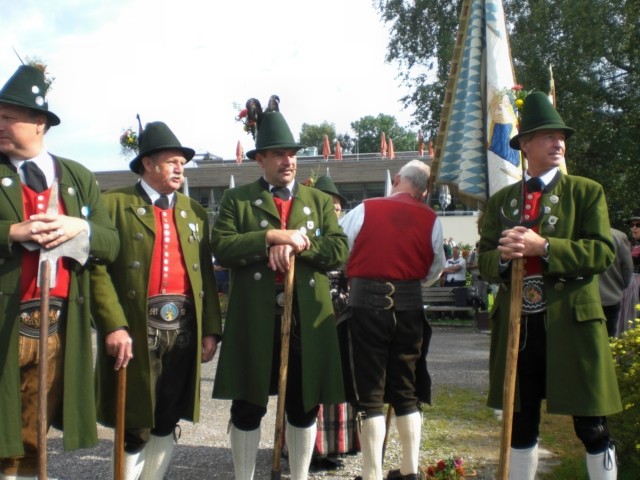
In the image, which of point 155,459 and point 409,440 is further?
point 409,440

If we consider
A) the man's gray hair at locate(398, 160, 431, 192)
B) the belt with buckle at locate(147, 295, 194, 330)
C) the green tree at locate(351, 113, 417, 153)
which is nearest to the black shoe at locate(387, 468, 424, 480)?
the belt with buckle at locate(147, 295, 194, 330)

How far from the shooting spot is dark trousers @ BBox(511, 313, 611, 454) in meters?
3.93

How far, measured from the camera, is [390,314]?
187 inches

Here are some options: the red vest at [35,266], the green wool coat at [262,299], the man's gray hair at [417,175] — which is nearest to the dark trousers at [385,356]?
the green wool coat at [262,299]

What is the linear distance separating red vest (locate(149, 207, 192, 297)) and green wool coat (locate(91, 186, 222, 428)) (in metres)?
0.03

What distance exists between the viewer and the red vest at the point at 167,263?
13.7 ft

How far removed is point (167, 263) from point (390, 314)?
4.79 ft

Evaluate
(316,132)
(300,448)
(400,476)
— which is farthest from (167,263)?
(316,132)

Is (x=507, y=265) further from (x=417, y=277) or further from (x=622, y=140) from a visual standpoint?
(x=622, y=140)

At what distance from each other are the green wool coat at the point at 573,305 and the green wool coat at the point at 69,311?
2.08 metres

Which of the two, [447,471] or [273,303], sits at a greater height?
[273,303]

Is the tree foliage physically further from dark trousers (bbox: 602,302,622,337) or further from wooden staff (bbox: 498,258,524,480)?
wooden staff (bbox: 498,258,524,480)

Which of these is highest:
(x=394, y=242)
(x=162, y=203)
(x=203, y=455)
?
(x=162, y=203)

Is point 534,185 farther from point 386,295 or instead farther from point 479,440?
point 479,440
